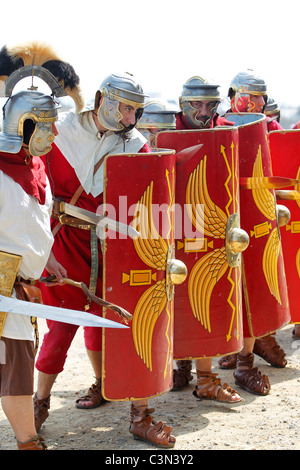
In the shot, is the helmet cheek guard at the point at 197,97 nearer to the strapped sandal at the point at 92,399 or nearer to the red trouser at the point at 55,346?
the red trouser at the point at 55,346

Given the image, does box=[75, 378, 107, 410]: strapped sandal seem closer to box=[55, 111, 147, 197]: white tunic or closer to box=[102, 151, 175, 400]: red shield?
box=[102, 151, 175, 400]: red shield

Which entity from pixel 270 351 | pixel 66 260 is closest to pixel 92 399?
pixel 66 260

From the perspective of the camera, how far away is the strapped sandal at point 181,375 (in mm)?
5250

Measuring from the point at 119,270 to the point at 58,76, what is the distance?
101cm

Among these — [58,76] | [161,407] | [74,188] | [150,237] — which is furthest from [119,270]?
[161,407]

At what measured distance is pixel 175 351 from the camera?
450 centimetres

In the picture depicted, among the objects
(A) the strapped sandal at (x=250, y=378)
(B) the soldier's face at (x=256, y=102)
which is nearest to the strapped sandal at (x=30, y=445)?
(A) the strapped sandal at (x=250, y=378)

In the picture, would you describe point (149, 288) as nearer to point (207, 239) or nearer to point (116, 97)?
point (207, 239)

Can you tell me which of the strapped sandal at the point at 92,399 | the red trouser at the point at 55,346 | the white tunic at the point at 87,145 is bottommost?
the strapped sandal at the point at 92,399

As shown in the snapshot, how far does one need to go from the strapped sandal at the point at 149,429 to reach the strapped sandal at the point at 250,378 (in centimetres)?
104

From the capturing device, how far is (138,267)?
397 cm

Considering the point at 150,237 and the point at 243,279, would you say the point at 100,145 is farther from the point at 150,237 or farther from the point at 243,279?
the point at 243,279

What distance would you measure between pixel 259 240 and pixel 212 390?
3.22ft

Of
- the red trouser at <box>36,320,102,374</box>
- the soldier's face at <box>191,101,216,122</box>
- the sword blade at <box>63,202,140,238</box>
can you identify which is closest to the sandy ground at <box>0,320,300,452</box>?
the red trouser at <box>36,320,102,374</box>
